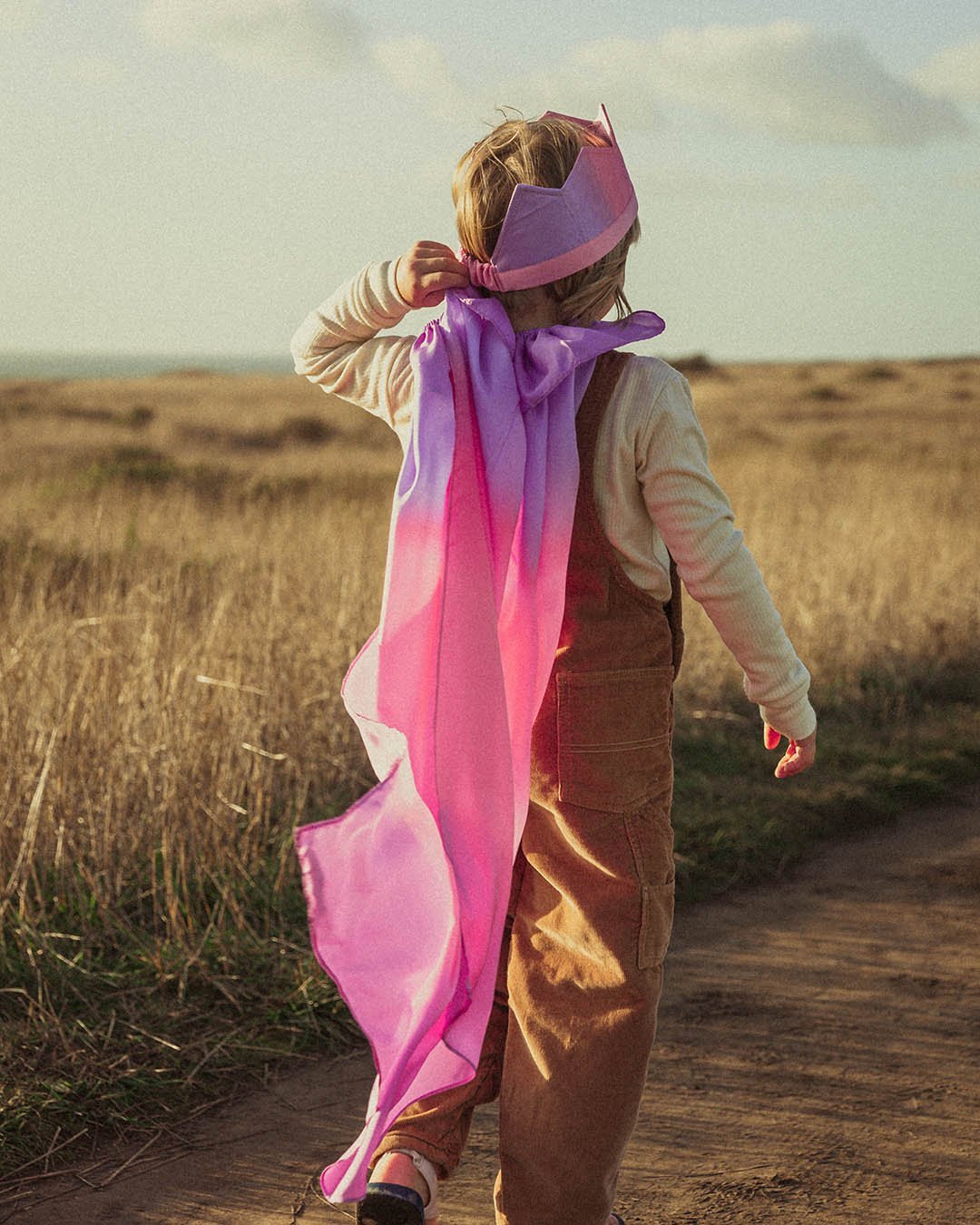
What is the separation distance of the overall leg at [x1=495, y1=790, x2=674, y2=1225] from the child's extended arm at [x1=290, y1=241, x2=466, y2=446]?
0.72 meters

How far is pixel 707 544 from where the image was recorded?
1.98 metres

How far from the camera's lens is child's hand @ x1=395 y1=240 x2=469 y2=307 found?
207cm

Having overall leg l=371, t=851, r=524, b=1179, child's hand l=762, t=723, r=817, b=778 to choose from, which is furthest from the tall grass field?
child's hand l=762, t=723, r=817, b=778

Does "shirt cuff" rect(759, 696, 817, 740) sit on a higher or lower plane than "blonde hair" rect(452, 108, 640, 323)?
lower

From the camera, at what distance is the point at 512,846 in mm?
2027

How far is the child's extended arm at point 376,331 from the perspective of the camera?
2.09m

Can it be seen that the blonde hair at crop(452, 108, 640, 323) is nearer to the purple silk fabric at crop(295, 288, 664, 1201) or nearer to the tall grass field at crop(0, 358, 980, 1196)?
the purple silk fabric at crop(295, 288, 664, 1201)

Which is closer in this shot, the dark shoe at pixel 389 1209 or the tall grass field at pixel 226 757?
the dark shoe at pixel 389 1209

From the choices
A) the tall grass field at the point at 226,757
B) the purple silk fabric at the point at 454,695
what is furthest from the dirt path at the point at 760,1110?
the purple silk fabric at the point at 454,695

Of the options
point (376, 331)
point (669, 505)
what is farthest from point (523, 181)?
point (669, 505)

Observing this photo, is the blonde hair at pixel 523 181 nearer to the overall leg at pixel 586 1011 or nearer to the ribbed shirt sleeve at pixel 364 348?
the ribbed shirt sleeve at pixel 364 348

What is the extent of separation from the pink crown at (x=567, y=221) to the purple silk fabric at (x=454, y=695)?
0.07m

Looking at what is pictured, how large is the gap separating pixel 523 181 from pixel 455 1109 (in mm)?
1460

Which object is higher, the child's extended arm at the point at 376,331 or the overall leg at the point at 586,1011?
the child's extended arm at the point at 376,331
